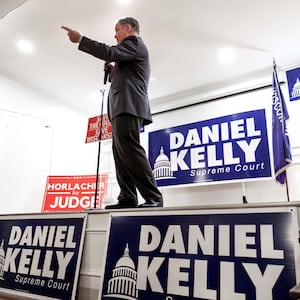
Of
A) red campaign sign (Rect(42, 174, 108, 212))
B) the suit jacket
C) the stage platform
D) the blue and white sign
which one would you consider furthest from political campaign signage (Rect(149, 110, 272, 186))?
the stage platform

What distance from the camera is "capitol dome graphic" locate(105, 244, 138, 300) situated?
1168 millimetres

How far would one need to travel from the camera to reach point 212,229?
42.6 inches

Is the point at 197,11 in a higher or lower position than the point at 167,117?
higher

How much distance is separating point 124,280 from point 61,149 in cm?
362

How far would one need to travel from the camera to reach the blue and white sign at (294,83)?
321 centimetres

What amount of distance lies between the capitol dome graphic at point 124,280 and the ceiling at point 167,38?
80.0 inches

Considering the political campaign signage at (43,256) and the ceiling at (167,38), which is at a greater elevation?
the ceiling at (167,38)

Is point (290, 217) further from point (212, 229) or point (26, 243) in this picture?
point (26, 243)

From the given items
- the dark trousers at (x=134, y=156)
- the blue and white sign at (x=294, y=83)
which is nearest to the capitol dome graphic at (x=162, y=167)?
the blue and white sign at (x=294, y=83)

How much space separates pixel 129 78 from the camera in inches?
64.1

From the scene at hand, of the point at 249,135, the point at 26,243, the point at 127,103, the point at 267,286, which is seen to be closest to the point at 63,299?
the point at 26,243

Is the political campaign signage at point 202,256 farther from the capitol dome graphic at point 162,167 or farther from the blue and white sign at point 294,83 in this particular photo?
the blue and white sign at point 294,83

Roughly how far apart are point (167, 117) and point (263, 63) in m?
1.47

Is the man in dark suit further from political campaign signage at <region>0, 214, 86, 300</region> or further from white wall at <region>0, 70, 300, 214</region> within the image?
white wall at <region>0, 70, 300, 214</region>
